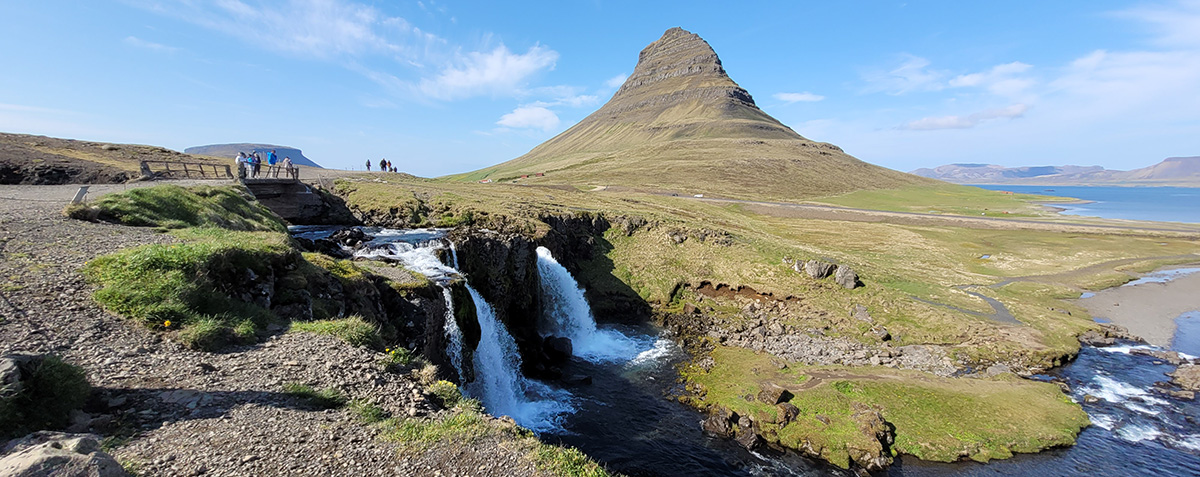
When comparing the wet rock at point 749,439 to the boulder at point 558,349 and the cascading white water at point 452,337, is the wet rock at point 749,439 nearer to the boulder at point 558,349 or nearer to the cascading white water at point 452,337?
the boulder at point 558,349

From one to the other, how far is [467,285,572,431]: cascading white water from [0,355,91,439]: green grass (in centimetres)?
1245

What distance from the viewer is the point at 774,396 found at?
2248 cm

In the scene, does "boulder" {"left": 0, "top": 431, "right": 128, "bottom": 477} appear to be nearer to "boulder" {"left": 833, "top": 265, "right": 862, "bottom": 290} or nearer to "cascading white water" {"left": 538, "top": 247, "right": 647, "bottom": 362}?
"cascading white water" {"left": 538, "top": 247, "right": 647, "bottom": 362}

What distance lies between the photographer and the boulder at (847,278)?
3484cm

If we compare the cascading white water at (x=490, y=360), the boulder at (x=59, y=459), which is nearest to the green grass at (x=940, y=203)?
the cascading white water at (x=490, y=360)

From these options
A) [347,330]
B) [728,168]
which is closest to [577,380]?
[347,330]

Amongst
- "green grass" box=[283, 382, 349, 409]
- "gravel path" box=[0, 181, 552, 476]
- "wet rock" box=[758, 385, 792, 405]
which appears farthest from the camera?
"wet rock" box=[758, 385, 792, 405]

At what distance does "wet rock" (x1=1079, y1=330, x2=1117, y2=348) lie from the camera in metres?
29.4

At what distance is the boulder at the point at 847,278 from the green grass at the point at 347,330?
3360 centimetres

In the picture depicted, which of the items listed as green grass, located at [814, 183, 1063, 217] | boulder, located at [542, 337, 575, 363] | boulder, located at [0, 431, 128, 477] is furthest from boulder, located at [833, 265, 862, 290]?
green grass, located at [814, 183, 1063, 217]

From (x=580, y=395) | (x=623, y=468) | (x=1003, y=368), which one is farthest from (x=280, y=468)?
(x=1003, y=368)

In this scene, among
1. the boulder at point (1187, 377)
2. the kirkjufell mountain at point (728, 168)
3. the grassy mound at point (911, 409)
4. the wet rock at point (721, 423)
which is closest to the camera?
the grassy mound at point (911, 409)

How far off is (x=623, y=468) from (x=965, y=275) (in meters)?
41.6

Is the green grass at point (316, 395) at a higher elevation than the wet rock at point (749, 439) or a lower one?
higher
